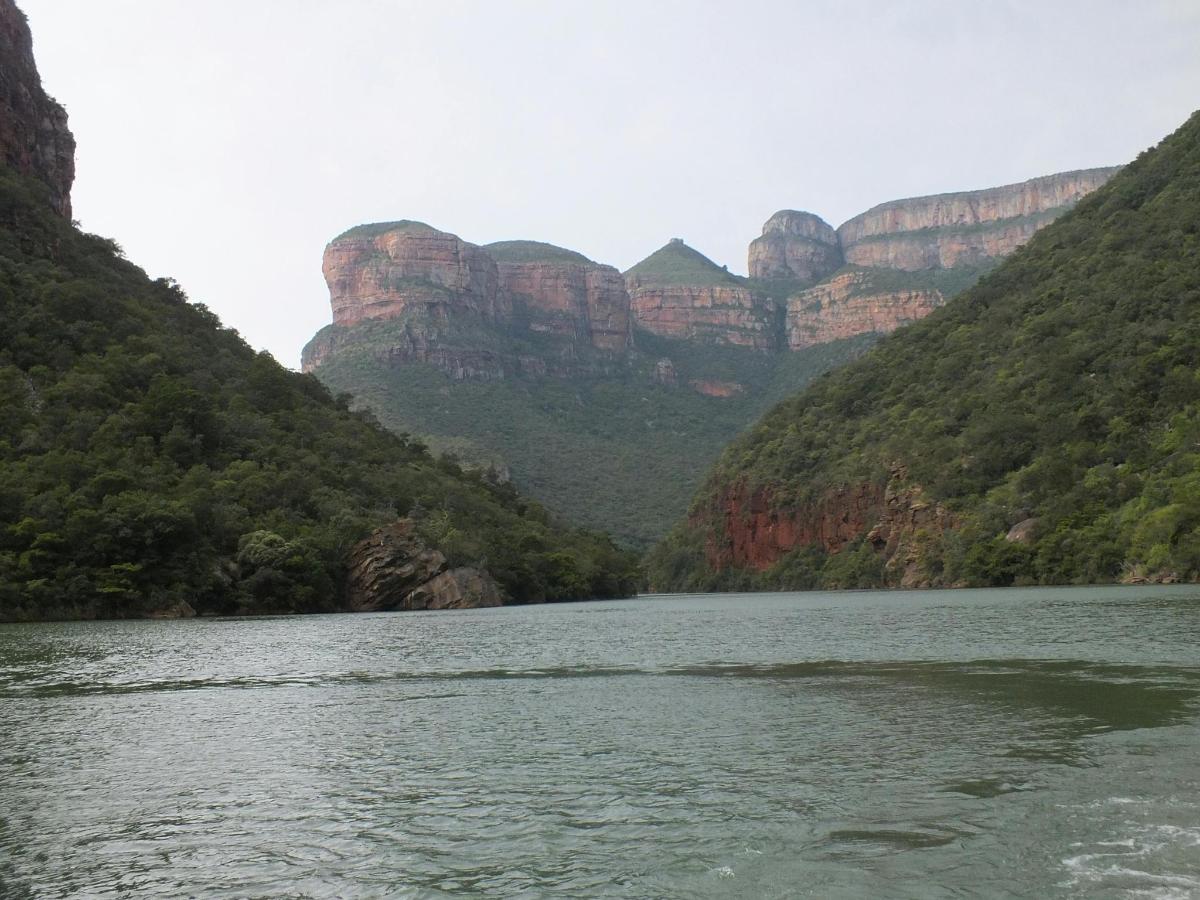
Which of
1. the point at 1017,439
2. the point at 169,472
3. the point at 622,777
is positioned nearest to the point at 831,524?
the point at 1017,439

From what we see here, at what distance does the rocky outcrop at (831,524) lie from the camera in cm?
11162

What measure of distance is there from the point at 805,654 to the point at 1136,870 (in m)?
24.4

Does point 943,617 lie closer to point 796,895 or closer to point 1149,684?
point 1149,684

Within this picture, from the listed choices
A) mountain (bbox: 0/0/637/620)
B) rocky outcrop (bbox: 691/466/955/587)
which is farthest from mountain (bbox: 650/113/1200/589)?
mountain (bbox: 0/0/637/620)

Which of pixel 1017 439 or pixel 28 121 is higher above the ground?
pixel 28 121

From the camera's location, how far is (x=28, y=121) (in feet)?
344

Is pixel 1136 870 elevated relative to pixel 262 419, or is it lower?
lower

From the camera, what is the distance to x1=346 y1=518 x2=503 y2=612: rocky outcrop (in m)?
82.1

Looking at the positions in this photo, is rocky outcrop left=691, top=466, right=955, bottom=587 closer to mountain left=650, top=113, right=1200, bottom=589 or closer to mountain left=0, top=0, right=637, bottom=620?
mountain left=650, top=113, right=1200, bottom=589

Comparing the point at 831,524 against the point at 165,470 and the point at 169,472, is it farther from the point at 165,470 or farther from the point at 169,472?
the point at 165,470

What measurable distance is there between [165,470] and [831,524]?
83460 millimetres

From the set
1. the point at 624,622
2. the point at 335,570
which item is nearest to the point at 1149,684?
the point at 624,622

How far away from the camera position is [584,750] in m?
18.4

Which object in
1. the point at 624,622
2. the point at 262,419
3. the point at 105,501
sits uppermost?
the point at 262,419
